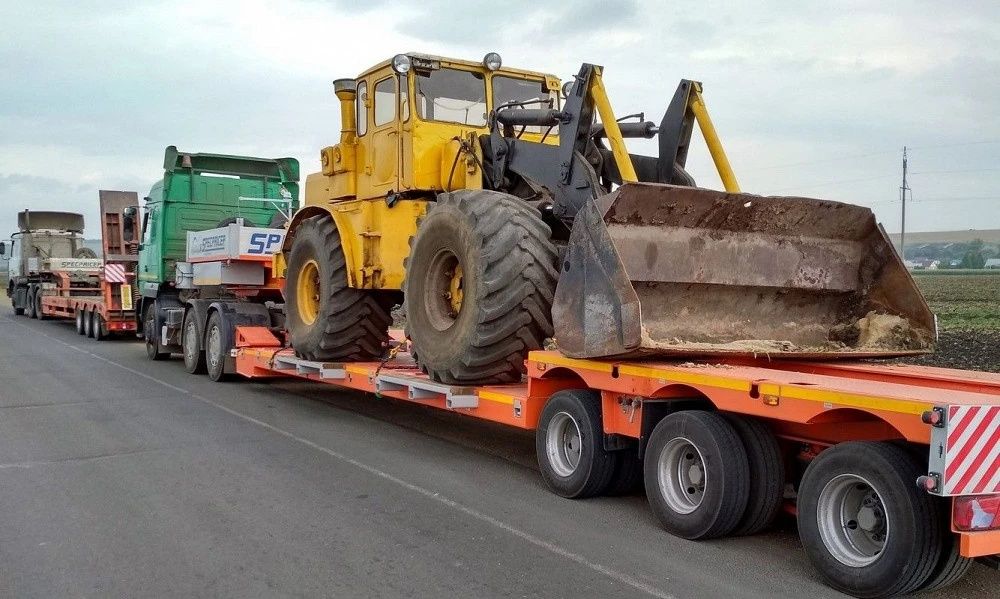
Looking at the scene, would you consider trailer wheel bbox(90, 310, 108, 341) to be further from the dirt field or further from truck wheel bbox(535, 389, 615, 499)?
truck wheel bbox(535, 389, 615, 499)

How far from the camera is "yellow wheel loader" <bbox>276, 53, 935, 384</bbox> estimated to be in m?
6.70

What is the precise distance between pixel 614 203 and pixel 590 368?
1.16 meters

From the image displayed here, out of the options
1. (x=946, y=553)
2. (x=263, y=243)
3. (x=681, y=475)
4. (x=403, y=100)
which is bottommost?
(x=946, y=553)

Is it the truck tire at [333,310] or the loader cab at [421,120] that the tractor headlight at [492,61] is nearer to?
the loader cab at [421,120]

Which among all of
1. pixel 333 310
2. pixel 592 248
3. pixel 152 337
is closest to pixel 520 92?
pixel 333 310

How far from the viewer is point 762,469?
560 centimetres

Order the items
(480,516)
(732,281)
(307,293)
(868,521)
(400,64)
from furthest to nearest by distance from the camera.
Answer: (307,293)
(400,64)
(732,281)
(480,516)
(868,521)

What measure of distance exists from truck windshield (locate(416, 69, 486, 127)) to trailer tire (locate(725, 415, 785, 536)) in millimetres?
5163

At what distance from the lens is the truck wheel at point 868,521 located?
450cm

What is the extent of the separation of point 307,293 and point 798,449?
692 cm

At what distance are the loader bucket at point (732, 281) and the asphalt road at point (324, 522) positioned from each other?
134cm

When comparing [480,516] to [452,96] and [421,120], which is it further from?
[452,96]

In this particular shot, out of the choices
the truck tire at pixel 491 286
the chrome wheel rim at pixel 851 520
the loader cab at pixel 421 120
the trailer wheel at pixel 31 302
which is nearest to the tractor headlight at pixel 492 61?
the loader cab at pixel 421 120

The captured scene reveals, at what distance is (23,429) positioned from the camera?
31.7 ft
